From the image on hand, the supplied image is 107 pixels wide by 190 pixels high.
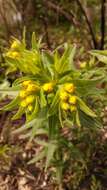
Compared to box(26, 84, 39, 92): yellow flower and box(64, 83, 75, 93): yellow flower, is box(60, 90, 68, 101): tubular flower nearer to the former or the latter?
box(64, 83, 75, 93): yellow flower

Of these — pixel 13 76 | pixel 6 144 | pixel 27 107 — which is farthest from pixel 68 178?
pixel 27 107

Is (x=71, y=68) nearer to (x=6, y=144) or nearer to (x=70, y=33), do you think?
(x=6, y=144)

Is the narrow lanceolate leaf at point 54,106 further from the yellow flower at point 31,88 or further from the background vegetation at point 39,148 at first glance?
the background vegetation at point 39,148

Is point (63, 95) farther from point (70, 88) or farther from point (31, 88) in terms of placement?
point (31, 88)

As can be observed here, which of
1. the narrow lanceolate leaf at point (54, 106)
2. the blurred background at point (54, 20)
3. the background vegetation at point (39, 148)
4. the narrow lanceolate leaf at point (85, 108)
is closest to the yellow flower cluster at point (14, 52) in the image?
the background vegetation at point (39, 148)

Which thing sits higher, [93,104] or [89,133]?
[93,104]

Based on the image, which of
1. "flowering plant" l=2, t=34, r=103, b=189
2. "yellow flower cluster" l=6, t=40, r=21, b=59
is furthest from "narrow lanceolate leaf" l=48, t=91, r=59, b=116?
"yellow flower cluster" l=6, t=40, r=21, b=59
